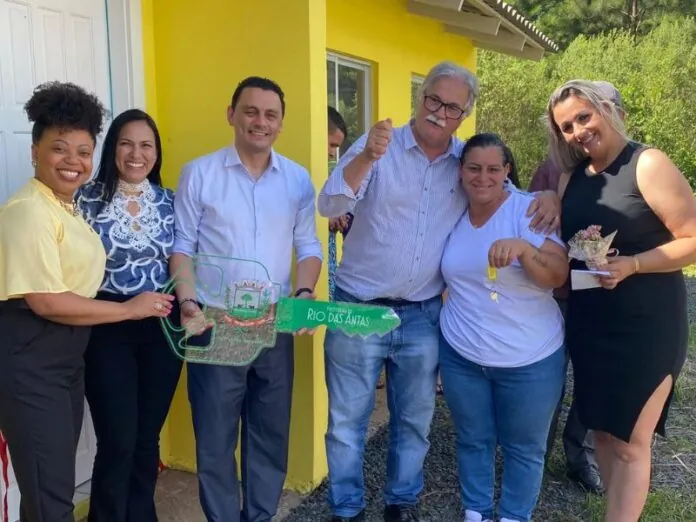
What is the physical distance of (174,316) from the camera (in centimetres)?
267

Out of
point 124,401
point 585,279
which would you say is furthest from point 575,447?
point 124,401

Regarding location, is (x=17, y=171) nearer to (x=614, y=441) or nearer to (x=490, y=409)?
(x=490, y=409)

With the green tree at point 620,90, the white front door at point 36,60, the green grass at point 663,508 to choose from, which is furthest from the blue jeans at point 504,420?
the green tree at point 620,90

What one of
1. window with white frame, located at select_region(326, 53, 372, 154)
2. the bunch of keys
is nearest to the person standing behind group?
the bunch of keys

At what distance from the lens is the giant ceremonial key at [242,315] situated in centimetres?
255

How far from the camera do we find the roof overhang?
6768 mm

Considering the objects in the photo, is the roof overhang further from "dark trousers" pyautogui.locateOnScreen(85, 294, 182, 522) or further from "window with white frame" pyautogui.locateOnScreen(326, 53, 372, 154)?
"dark trousers" pyautogui.locateOnScreen(85, 294, 182, 522)

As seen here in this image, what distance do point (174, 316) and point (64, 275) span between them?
0.60m

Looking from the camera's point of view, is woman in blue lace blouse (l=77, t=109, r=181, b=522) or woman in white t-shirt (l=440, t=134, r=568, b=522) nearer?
woman in blue lace blouse (l=77, t=109, r=181, b=522)

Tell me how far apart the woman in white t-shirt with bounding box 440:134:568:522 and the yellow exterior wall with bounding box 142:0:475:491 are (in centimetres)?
87

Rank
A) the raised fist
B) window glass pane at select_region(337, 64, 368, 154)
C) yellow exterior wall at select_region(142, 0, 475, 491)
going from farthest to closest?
window glass pane at select_region(337, 64, 368, 154) → yellow exterior wall at select_region(142, 0, 475, 491) → the raised fist

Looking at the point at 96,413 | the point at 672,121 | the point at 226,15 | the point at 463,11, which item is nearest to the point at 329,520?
the point at 96,413

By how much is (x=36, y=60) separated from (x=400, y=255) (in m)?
1.84

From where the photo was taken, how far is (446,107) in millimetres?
2750
